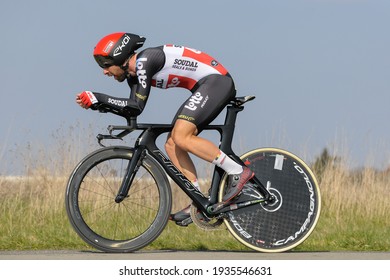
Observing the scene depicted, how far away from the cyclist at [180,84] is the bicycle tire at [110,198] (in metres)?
0.31

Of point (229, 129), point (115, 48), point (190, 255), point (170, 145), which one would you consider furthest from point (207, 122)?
point (190, 255)

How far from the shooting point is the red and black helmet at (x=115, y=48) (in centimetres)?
883

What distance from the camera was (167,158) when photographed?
8.98 metres

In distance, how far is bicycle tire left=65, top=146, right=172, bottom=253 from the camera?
28.9 ft

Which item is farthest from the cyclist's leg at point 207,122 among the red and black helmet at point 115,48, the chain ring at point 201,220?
the red and black helmet at point 115,48

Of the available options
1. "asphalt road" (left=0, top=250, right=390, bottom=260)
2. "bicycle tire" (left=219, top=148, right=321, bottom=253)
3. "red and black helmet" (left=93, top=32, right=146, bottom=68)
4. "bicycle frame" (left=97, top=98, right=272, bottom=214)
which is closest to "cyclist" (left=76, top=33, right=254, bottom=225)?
"red and black helmet" (left=93, top=32, right=146, bottom=68)

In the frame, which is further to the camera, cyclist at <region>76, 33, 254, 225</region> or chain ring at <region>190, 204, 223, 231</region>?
chain ring at <region>190, 204, 223, 231</region>

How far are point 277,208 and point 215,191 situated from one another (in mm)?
693

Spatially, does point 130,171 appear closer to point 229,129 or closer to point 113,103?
point 113,103

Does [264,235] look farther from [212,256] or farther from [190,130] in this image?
[190,130]

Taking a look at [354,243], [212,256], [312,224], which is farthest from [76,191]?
[354,243]

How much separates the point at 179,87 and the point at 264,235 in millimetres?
1704

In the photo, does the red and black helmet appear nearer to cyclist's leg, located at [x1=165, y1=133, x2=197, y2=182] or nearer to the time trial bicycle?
the time trial bicycle

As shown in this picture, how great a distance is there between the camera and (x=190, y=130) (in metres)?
8.85
